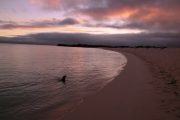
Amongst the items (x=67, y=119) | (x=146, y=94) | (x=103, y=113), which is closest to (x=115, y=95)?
(x=146, y=94)

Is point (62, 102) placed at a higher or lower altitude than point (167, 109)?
lower

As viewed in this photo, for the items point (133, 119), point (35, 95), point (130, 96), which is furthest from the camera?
point (35, 95)

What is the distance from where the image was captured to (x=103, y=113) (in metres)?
7.13

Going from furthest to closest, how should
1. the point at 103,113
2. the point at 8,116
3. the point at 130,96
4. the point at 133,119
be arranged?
the point at 130,96
the point at 8,116
the point at 103,113
the point at 133,119

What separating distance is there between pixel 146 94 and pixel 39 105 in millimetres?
5058

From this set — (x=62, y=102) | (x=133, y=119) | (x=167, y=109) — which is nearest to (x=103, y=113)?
(x=133, y=119)

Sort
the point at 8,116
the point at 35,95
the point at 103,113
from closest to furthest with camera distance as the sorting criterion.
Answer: the point at 103,113 < the point at 8,116 < the point at 35,95

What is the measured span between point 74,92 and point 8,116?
14.6ft

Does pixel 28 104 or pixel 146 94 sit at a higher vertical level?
pixel 146 94

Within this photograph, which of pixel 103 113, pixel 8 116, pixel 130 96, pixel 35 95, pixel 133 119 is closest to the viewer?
pixel 133 119

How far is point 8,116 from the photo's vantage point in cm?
780

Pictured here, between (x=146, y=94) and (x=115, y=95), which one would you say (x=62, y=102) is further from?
(x=146, y=94)

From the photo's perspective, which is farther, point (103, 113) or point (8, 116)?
point (8, 116)

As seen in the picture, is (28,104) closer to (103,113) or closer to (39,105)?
(39,105)
